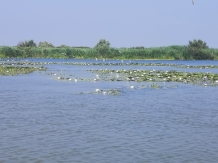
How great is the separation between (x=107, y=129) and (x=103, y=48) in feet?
271

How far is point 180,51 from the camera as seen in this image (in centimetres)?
9206

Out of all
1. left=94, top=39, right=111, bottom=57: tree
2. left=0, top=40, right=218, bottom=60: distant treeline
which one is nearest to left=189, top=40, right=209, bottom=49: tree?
left=0, top=40, right=218, bottom=60: distant treeline

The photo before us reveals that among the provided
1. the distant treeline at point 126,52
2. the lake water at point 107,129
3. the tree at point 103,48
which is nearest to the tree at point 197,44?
the distant treeline at point 126,52

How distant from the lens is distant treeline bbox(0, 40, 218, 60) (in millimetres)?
90688

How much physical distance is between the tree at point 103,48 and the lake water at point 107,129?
74.5 metres

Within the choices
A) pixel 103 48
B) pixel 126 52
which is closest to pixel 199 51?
pixel 126 52

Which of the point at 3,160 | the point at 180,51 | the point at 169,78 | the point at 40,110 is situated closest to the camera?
the point at 3,160

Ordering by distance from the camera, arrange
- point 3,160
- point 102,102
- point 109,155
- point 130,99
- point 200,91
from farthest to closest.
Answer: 1. point 200,91
2. point 130,99
3. point 102,102
4. point 109,155
5. point 3,160

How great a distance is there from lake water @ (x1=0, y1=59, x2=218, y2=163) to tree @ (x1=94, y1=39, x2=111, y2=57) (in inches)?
2932

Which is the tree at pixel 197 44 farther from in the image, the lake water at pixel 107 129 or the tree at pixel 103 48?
the lake water at pixel 107 129

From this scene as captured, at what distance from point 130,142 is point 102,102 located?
24.9 ft

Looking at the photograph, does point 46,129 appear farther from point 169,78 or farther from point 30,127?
point 169,78

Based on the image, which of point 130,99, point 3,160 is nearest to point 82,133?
point 3,160

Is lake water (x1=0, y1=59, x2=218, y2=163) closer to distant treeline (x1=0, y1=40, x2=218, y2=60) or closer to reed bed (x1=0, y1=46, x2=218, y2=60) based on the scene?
reed bed (x1=0, y1=46, x2=218, y2=60)
